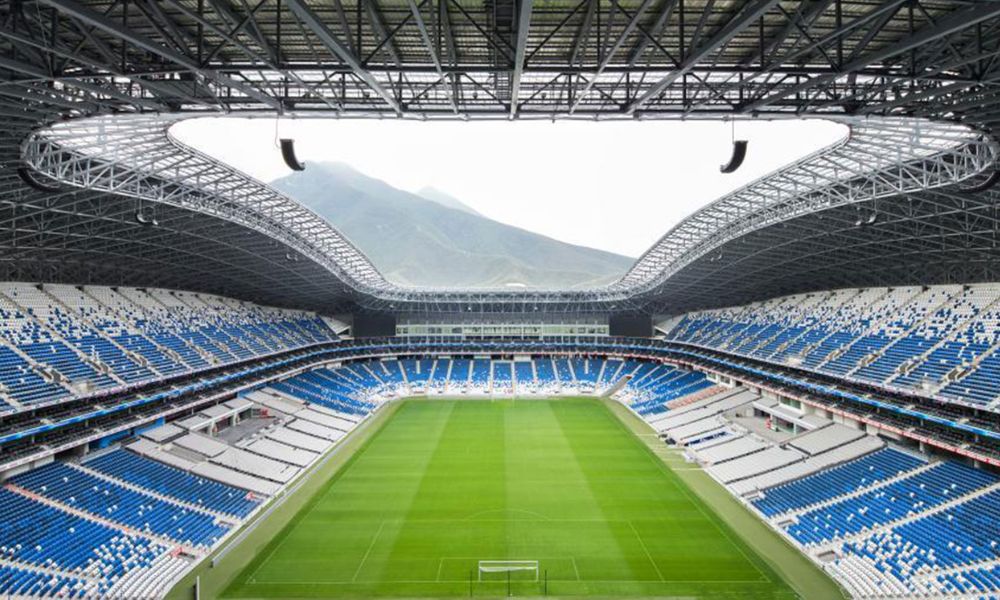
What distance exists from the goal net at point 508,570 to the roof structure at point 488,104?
18623 mm

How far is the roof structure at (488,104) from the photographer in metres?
9.93

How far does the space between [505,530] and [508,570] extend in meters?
4.08

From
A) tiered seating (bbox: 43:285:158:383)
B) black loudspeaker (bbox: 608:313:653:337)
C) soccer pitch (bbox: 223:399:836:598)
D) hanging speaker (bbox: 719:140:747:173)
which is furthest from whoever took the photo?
black loudspeaker (bbox: 608:313:653:337)

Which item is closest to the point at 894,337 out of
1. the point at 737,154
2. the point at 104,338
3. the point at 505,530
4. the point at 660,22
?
the point at 505,530

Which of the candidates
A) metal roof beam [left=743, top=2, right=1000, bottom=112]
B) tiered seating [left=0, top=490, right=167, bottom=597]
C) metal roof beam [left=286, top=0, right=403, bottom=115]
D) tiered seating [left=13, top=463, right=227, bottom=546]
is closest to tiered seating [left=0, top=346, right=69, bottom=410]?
tiered seating [left=13, top=463, right=227, bottom=546]

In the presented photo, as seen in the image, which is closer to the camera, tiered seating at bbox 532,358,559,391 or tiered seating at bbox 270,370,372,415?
tiered seating at bbox 270,370,372,415

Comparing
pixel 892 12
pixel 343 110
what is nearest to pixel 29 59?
pixel 343 110

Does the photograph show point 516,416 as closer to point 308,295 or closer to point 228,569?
point 308,295

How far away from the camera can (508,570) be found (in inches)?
883

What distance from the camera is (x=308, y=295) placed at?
61.3 meters

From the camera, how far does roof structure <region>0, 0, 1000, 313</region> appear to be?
9930 millimetres

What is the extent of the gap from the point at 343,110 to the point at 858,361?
38.4 m

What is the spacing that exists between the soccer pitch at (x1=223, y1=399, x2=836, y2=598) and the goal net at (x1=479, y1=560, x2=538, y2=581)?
169mm

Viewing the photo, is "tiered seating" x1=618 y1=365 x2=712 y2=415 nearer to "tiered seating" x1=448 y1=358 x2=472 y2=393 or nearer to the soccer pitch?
the soccer pitch
